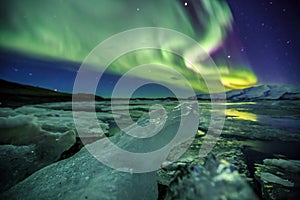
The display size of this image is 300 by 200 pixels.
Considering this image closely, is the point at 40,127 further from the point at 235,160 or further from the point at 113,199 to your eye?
the point at 235,160

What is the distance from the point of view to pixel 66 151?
4641mm

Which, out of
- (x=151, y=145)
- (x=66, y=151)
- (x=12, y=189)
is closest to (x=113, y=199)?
(x=151, y=145)

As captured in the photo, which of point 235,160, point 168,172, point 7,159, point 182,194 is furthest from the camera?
point 7,159

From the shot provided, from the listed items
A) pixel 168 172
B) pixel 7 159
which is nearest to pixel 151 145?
pixel 168 172

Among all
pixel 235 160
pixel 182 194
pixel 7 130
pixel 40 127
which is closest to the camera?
pixel 182 194

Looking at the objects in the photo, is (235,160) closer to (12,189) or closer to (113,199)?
(113,199)

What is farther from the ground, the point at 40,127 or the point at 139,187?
the point at 40,127

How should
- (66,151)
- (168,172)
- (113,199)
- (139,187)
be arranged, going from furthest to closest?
(66,151)
(168,172)
(139,187)
(113,199)

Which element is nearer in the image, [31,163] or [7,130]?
[31,163]

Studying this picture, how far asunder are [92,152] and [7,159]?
6.65ft

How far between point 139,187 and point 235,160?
2221 millimetres

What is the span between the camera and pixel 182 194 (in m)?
1.59

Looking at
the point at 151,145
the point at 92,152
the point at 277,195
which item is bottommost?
the point at 277,195

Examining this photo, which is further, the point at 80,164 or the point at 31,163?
the point at 31,163
